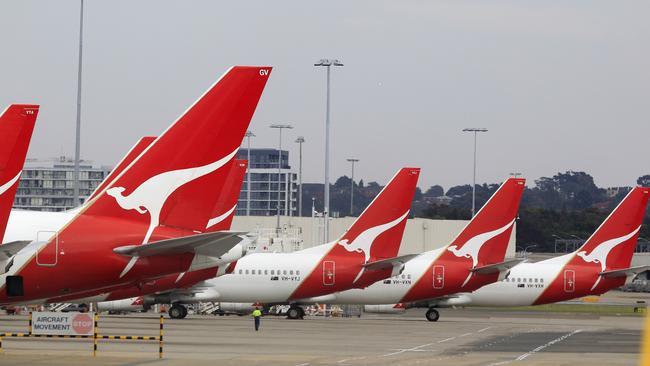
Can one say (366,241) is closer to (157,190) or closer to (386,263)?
(386,263)

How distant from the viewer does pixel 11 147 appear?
2759 centimetres

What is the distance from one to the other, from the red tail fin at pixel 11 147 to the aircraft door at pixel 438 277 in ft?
139

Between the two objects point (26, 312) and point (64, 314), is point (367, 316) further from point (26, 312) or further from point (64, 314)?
point (64, 314)

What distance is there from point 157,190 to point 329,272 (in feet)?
116

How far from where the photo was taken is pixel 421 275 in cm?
6794

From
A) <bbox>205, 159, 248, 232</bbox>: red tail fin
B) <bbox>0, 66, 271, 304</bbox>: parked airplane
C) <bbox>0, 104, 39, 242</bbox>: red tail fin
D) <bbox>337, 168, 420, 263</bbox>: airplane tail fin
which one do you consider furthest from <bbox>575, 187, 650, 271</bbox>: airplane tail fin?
<bbox>0, 104, 39, 242</bbox>: red tail fin

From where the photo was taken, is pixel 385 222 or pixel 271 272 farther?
pixel 271 272

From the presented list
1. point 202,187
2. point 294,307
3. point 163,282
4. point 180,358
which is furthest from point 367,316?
point 202,187

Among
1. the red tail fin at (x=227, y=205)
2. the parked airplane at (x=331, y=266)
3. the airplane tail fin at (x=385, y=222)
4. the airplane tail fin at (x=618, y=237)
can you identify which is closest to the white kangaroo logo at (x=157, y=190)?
the red tail fin at (x=227, y=205)

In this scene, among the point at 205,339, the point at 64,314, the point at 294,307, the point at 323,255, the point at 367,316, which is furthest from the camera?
the point at 367,316

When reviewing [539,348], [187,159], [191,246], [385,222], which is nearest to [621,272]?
[385,222]

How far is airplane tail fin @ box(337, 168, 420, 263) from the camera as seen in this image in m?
64.2

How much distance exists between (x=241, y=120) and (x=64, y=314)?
10238 mm

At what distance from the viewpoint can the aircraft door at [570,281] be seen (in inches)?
2793
